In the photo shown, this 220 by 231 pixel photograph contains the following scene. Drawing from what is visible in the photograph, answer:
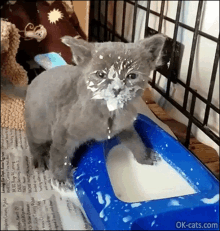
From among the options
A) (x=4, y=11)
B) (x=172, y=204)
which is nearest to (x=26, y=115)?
(x=172, y=204)

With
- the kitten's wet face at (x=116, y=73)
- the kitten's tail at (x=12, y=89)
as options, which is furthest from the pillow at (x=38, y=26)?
the kitten's wet face at (x=116, y=73)

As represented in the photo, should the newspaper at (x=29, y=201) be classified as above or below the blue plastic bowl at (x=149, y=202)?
below

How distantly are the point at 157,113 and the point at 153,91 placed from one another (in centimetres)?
7

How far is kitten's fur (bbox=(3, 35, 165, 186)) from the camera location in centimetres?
48

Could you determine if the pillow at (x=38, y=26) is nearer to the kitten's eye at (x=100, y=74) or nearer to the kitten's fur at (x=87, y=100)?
the kitten's fur at (x=87, y=100)

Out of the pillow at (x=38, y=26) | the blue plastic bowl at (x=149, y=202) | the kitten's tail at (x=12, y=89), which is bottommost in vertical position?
the blue plastic bowl at (x=149, y=202)

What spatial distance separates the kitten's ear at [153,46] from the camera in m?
0.51

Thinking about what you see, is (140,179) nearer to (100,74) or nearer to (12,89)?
(100,74)

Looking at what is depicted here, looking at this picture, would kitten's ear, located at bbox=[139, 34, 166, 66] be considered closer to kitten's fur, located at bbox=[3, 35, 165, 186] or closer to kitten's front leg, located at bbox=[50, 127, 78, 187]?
kitten's fur, located at bbox=[3, 35, 165, 186]

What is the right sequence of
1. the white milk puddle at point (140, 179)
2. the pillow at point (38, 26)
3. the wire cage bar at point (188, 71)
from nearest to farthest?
1. the white milk puddle at point (140, 179)
2. the wire cage bar at point (188, 71)
3. the pillow at point (38, 26)

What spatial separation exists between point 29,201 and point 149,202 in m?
0.21

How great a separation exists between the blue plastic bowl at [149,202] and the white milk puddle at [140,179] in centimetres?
2

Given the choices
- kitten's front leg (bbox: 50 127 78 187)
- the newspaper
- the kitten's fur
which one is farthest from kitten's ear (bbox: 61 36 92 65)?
the newspaper

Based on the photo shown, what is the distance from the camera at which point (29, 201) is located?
1.77ft
